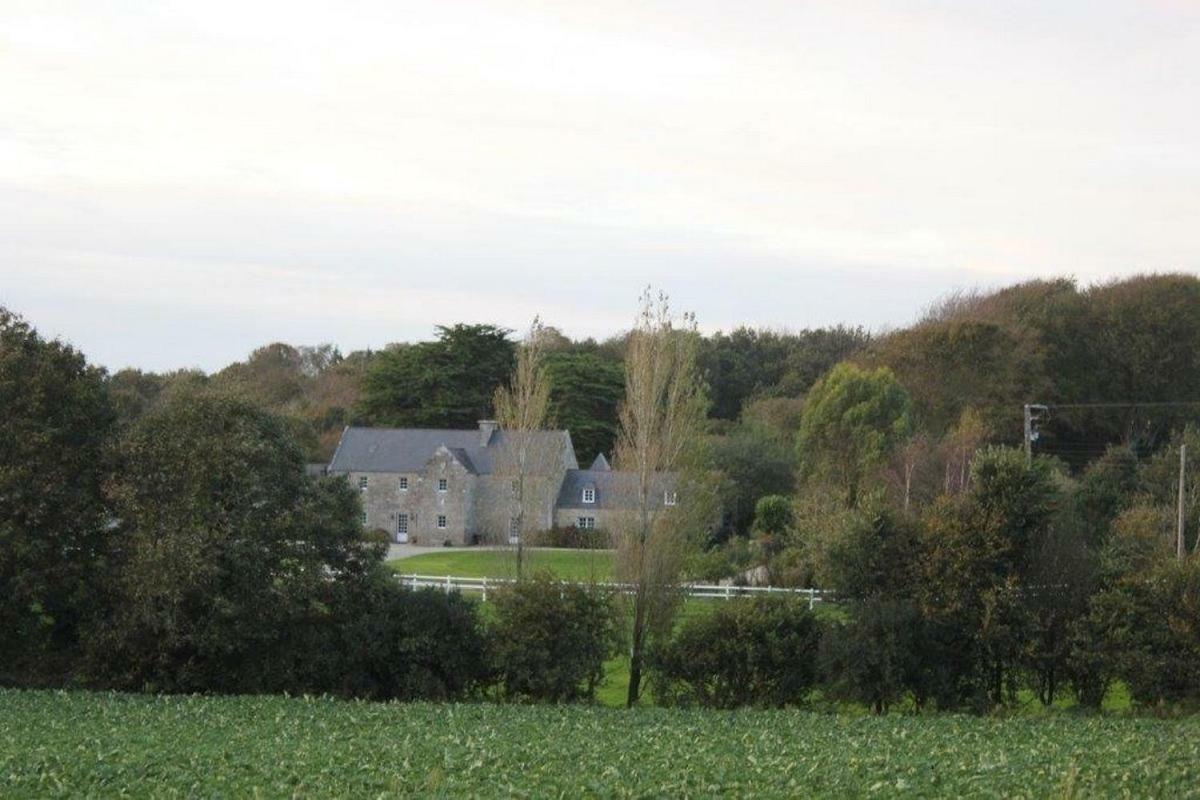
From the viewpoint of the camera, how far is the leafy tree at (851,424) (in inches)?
2446

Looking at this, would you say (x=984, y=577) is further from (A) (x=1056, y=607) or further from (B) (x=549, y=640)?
(B) (x=549, y=640)

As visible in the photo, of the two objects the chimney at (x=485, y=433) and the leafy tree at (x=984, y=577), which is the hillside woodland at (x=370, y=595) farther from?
the chimney at (x=485, y=433)

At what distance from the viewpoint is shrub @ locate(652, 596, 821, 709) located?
31.0 metres

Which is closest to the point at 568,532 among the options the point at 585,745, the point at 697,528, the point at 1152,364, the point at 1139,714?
the point at 1152,364

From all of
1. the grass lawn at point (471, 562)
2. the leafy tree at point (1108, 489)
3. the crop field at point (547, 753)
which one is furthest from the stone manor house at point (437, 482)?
the crop field at point (547, 753)

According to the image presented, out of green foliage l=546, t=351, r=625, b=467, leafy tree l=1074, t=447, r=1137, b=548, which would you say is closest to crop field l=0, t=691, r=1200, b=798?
leafy tree l=1074, t=447, r=1137, b=548

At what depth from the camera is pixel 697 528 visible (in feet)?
111

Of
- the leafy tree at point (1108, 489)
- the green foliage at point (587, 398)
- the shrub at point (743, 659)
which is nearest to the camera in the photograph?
the shrub at point (743, 659)

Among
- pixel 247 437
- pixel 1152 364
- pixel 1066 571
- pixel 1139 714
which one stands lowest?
pixel 1139 714

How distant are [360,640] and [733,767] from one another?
1521 cm

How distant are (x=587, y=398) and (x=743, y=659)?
5606cm

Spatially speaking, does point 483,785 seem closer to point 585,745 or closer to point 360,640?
point 585,745

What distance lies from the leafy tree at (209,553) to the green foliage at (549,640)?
409 centimetres

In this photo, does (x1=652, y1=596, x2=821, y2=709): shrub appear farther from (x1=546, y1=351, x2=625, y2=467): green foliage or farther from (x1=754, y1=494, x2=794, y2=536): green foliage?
(x1=546, y1=351, x2=625, y2=467): green foliage
